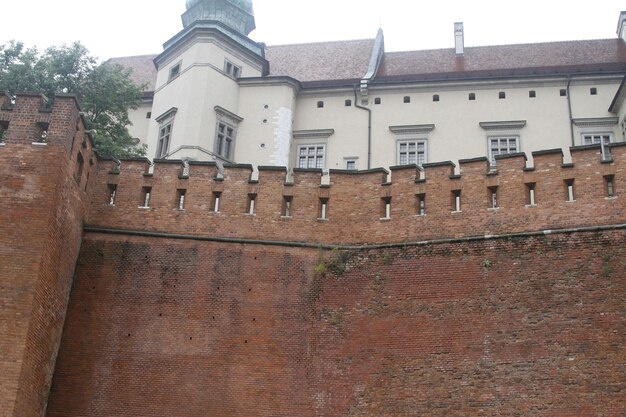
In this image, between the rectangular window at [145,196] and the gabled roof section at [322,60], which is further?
the gabled roof section at [322,60]

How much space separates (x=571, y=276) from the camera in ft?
50.0

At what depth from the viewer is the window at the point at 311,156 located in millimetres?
32156

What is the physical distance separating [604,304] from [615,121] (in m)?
17.0

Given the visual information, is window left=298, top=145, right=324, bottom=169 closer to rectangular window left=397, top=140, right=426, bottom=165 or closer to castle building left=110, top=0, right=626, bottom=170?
castle building left=110, top=0, right=626, bottom=170

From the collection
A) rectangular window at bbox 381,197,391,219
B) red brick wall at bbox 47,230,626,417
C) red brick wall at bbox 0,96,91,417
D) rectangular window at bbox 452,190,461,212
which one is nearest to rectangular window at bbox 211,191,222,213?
red brick wall at bbox 47,230,626,417

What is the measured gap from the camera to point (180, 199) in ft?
59.3

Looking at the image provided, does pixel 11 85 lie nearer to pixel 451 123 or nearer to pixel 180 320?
pixel 180 320

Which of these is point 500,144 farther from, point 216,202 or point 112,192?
point 112,192

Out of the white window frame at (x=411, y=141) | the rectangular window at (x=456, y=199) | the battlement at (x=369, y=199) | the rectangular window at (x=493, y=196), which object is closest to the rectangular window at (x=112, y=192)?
the battlement at (x=369, y=199)

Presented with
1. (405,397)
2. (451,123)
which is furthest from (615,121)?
(405,397)

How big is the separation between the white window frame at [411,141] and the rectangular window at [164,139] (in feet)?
27.0

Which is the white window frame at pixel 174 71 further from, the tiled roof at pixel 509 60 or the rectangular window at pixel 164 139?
the tiled roof at pixel 509 60

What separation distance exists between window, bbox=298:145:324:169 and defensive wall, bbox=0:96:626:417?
46.6ft

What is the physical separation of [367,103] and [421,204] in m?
15.6
